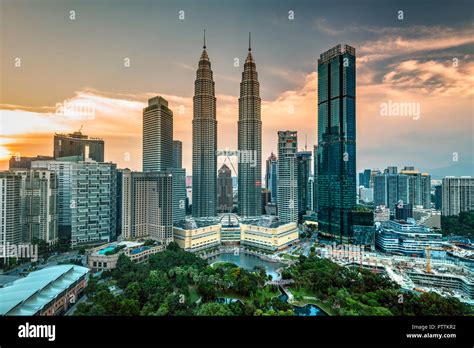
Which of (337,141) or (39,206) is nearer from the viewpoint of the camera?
(39,206)

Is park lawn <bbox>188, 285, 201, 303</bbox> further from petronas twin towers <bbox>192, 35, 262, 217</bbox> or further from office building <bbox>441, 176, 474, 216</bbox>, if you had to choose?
office building <bbox>441, 176, 474, 216</bbox>

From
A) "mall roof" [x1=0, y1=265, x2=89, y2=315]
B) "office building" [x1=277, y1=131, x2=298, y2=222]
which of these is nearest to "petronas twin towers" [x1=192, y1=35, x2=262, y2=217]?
"office building" [x1=277, y1=131, x2=298, y2=222]

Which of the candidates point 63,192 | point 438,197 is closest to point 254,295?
point 63,192

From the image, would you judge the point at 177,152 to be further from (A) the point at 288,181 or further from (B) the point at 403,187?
(B) the point at 403,187

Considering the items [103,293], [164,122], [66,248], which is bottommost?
[66,248]

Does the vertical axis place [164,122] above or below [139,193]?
above
